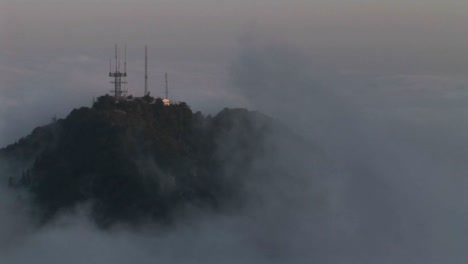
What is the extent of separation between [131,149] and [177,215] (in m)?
4.79

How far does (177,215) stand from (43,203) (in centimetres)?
697

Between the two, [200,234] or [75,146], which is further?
[75,146]

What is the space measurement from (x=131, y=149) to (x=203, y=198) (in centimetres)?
434

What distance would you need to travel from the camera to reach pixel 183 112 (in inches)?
3979

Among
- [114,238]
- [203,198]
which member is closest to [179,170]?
[203,198]

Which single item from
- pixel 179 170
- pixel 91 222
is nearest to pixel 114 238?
pixel 91 222

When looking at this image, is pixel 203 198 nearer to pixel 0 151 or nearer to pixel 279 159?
pixel 279 159

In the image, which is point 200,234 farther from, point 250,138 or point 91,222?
point 250,138

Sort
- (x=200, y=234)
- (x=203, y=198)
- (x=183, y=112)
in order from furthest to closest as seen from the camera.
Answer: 1. (x=183, y=112)
2. (x=203, y=198)
3. (x=200, y=234)

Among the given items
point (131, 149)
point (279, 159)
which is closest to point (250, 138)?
point (279, 159)

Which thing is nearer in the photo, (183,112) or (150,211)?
(150,211)

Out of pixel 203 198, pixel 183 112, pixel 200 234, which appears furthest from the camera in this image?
pixel 183 112

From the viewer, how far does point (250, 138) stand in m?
102

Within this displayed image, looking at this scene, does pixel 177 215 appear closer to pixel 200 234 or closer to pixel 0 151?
pixel 200 234
